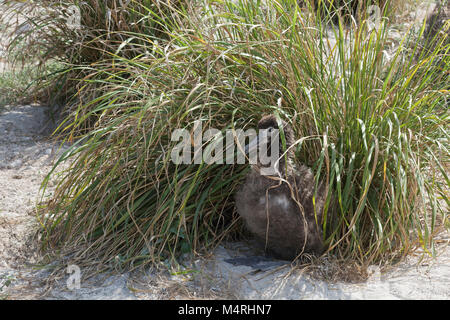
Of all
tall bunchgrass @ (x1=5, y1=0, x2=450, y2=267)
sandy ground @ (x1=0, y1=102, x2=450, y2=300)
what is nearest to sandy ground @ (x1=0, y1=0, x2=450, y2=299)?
sandy ground @ (x1=0, y1=102, x2=450, y2=300)

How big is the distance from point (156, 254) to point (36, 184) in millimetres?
1671

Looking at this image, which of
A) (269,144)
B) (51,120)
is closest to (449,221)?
(269,144)

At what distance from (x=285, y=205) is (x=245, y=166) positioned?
1.44ft

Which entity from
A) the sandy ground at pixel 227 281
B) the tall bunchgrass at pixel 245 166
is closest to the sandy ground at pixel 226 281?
the sandy ground at pixel 227 281

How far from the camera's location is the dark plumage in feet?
9.31

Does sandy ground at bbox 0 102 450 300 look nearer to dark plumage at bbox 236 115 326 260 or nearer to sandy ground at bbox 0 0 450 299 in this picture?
sandy ground at bbox 0 0 450 299

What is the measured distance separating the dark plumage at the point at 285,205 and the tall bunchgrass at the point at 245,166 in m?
0.10

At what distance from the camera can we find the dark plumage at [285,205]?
9.31ft

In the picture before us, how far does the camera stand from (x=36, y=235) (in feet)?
11.6

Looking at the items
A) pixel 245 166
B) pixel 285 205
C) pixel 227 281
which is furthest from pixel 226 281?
pixel 245 166

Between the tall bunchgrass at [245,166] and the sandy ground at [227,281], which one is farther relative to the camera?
the tall bunchgrass at [245,166]

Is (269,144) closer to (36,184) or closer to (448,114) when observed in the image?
(448,114)

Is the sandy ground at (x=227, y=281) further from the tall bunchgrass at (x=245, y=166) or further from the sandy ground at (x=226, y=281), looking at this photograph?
the tall bunchgrass at (x=245, y=166)

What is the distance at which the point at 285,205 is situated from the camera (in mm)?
2869
